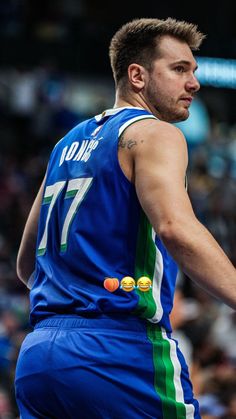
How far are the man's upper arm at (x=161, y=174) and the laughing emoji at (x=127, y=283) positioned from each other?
0.29 metres

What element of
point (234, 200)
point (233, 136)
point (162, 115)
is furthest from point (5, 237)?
point (162, 115)

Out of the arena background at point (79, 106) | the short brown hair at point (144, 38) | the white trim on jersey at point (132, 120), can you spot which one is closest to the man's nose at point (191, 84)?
the short brown hair at point (144, 38)

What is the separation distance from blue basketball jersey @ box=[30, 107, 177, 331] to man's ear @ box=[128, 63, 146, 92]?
21cm

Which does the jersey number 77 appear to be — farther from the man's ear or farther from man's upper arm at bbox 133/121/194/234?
the man's ear

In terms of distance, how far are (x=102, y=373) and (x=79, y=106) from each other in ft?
54.2

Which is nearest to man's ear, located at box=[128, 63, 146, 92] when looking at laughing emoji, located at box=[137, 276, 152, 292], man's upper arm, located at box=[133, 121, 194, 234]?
man's upper arm, located at box=[133, 121, 194, 234]

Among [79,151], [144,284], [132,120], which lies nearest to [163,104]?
[132,120]

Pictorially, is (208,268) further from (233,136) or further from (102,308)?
(233,136)

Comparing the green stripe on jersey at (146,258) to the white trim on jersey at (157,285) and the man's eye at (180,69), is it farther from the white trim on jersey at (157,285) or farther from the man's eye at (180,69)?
the man's eye at (180,69)

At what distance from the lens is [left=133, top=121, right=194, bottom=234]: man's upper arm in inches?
141

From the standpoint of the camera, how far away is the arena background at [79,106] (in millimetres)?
11961

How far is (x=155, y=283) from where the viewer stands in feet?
12.7

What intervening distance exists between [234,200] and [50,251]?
A: 443 inches

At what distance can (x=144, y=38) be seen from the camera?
4258 mm
